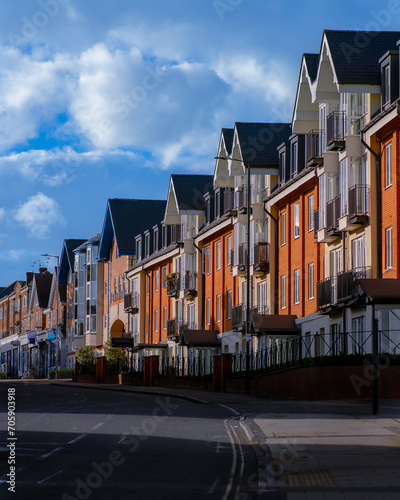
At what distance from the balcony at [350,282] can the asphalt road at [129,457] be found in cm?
974

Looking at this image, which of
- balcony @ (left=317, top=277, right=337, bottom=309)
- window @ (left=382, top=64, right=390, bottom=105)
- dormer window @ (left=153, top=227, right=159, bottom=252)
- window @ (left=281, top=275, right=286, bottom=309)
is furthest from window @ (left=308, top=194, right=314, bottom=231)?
dormer window @ (left=153, top=227, right=159, bottom=252)

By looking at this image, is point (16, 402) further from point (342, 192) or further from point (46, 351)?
point (46, 351)

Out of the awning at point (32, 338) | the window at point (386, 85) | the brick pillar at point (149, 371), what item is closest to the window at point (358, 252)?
the window at point (386, 85)

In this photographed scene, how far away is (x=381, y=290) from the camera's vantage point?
104 feet

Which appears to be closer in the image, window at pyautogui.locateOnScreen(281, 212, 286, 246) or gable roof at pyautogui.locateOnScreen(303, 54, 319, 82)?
gable roof at pyautogui.locateOnScreen(303, 54, 319, 82)

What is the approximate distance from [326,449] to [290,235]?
2956 centimetres

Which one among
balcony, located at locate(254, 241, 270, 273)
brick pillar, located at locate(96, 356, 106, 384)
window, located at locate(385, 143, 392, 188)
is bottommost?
brick pillar, located at locate(96, 356, 106, 384)

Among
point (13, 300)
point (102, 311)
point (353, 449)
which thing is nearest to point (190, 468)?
point (353, 449)

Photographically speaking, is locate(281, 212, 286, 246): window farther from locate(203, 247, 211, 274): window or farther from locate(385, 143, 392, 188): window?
locate(385, 143, 392, 188): window

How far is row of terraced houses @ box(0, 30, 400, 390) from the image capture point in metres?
34.6

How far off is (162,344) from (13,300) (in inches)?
2729

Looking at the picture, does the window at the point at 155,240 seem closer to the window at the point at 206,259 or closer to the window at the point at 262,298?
the window at the point at 206,259

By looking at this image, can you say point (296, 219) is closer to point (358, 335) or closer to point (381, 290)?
point (358, 335)

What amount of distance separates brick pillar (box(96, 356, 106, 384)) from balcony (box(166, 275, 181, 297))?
811 cm
